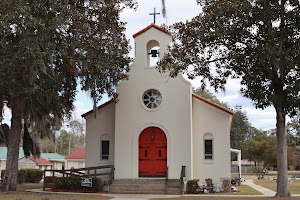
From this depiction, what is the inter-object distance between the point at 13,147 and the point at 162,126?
7.12 metres

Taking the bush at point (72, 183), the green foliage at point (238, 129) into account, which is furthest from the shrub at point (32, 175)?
the green foliage at point (238, 129)

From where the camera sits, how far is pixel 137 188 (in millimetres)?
16625

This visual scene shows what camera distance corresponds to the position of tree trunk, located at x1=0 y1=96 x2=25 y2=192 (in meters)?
15.8

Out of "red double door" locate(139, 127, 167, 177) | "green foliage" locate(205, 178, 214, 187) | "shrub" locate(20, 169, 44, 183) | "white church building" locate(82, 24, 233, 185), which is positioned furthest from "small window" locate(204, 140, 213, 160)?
"shrub" locate(20, 169, 44, 183)

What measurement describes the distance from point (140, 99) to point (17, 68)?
6.99 metres

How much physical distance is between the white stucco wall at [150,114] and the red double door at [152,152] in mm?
364

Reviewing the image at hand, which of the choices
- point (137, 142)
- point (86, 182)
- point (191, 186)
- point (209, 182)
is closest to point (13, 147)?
point (86, 182)

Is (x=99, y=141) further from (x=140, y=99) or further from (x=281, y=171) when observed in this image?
(x=281, y=171)

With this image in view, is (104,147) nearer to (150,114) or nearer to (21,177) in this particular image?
(150,114)

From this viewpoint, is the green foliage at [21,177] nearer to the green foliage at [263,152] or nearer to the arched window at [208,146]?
the arched window at [208,146]

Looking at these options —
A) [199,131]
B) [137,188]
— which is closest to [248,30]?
[199,131]

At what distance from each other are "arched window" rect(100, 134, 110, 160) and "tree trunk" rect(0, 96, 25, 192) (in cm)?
514

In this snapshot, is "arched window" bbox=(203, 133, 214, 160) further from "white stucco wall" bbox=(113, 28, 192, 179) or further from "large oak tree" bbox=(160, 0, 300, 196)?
"large oak tree" bbox=(160, 0, 300, 196)

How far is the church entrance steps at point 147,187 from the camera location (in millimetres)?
16288
